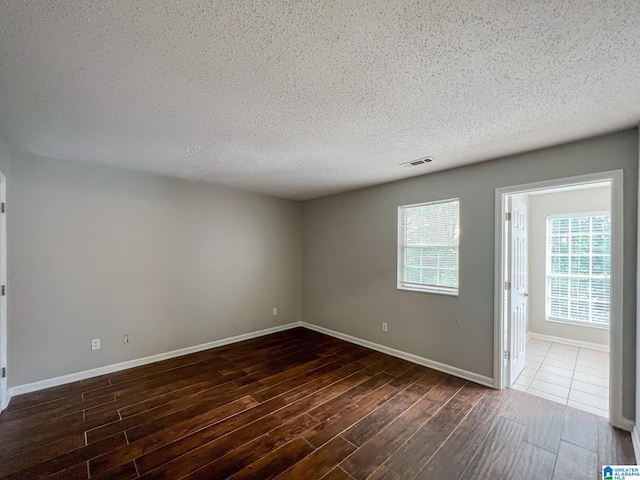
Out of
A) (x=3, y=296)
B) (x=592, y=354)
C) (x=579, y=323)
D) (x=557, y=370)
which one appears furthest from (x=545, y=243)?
(x=3, y=296)

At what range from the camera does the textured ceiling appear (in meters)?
1.16

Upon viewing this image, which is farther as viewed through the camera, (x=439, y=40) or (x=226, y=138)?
A: (x=226, y=138)

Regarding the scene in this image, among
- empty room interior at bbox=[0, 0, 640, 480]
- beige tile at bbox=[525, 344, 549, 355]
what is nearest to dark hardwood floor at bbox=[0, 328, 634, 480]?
empty room interior at bbox=[0, 0, 640, 480]

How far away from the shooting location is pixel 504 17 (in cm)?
117

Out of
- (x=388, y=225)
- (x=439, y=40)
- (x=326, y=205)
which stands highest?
(x=439, y=40)

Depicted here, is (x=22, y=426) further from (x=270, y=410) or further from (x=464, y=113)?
(x=464, y=113)

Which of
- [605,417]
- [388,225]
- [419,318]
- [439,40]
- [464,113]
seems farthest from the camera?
[388,225]

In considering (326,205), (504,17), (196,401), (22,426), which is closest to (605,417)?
(504,17)

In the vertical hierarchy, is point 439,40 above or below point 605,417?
above

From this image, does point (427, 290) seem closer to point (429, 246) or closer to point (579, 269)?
point (429, 246)

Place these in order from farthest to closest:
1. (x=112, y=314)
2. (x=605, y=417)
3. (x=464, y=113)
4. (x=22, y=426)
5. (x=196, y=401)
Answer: (x=112, y=314), (x=196, y=401), (x=605, y=417), (x=22, y=426), (x=464, y=113)

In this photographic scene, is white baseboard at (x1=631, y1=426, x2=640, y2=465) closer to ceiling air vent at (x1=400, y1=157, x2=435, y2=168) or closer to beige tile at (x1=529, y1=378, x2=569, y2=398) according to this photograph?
beige tile at (x1=529, y1=378, x2=569, y2=398)

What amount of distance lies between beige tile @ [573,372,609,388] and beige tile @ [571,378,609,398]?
0.24 ft

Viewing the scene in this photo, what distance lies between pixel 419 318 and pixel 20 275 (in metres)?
4.53
